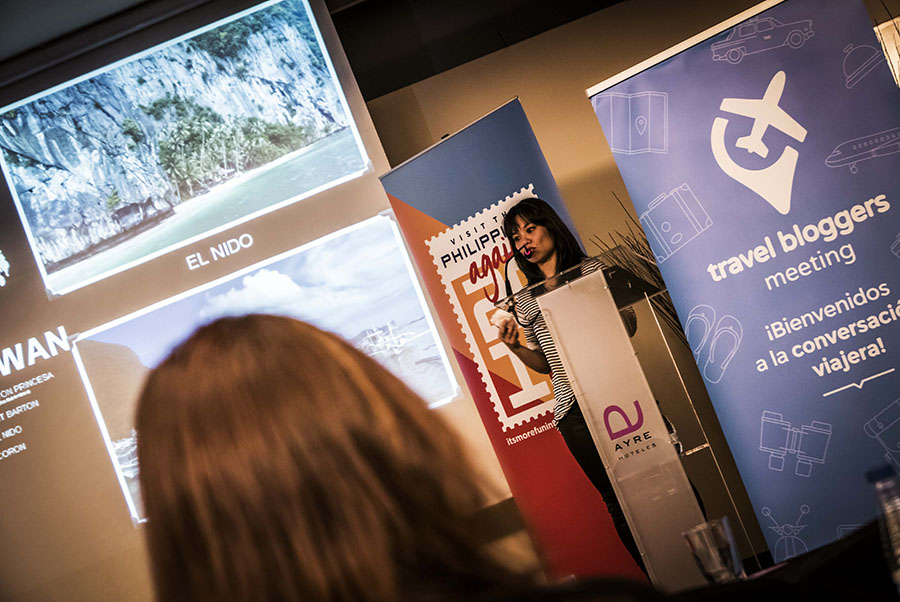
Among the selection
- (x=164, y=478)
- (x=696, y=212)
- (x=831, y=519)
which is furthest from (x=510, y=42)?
(x=164, y=478)

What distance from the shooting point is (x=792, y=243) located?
8.75ft

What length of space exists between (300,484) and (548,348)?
243cm

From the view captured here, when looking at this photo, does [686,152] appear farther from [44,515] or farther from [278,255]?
[44,515]

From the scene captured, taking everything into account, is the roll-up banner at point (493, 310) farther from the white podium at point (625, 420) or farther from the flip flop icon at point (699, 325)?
the flip flop icon at point (699, 325)

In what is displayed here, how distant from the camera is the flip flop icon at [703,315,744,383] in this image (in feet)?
8.93

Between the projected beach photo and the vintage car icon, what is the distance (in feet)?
5.52

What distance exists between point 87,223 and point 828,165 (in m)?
3.40

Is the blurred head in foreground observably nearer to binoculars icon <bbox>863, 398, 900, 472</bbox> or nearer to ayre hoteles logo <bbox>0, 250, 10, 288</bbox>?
binoculars icon <bbox>863, 398, 900, 472</bbox>

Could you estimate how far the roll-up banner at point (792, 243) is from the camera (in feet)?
8.44

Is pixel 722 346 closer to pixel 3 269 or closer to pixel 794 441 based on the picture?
pixel 794 441

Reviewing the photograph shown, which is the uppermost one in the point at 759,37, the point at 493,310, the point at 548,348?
the point at 759,37

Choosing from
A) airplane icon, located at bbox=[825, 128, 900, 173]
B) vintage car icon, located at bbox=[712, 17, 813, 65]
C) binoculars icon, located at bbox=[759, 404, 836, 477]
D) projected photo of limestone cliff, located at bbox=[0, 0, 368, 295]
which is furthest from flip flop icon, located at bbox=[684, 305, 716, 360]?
projected photo of limestone cliff, located at bbox=[0, 0, 368, 295]

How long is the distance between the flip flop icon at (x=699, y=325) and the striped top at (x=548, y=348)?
0.52 metres

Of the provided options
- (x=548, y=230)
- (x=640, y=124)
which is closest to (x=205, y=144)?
(x=548, y=230)
